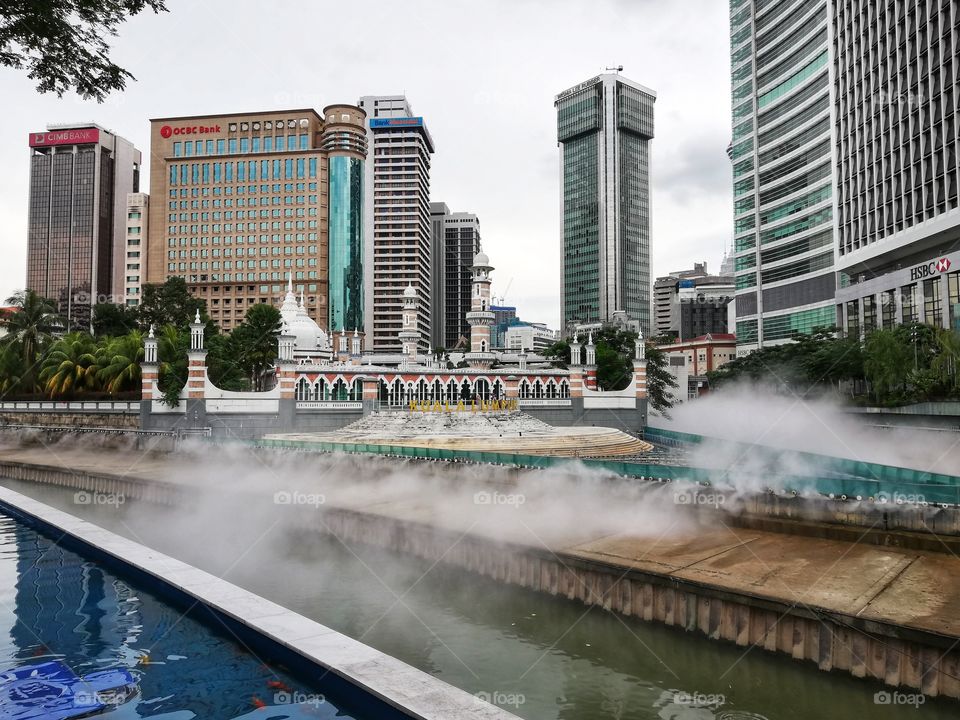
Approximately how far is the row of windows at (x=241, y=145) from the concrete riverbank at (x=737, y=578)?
124704 millimetres

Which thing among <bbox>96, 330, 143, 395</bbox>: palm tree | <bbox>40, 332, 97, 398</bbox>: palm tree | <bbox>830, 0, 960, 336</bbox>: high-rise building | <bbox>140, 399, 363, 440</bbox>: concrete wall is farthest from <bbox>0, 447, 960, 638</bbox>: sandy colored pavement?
<bbox>40, 332, 97, 398</bbox>: palm tree

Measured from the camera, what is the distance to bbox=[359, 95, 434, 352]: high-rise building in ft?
453

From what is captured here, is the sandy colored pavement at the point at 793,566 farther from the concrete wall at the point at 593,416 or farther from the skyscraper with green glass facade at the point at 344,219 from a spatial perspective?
the skyscraper with green glass facade at the point at 344,219

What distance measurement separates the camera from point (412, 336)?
71.4m

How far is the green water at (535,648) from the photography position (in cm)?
1278

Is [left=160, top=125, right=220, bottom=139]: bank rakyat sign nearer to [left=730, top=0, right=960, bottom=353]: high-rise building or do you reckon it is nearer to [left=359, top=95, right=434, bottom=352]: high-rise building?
[left=359, top=95, right=434, bottom=352]: high-rise building

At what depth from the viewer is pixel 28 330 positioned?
68688mm

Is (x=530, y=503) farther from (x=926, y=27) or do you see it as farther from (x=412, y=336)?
(x=926, y=27)

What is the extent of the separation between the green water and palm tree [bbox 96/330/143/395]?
127 ft

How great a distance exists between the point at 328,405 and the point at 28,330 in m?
39.8

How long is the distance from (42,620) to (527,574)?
42.3 ft

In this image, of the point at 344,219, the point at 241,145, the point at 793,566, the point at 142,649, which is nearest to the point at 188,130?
the point at 241,145

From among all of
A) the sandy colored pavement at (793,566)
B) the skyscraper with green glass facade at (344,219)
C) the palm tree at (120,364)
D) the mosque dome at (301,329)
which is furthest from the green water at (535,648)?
the skyscraper with green glass facade at (344,219)

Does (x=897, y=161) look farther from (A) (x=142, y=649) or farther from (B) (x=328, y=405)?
(A) (x=142, y=649)
